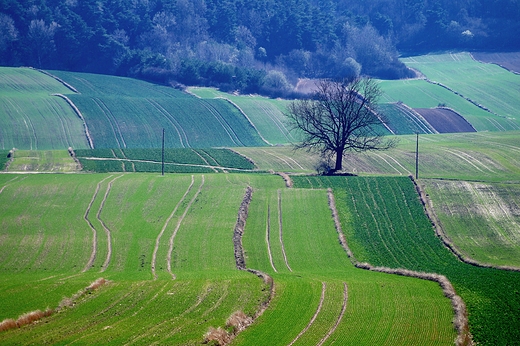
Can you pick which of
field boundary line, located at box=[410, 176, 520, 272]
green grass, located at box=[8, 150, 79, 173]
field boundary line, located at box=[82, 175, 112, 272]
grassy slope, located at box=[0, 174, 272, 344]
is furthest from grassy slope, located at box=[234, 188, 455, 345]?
green grass, located at box=[8, 150, 79, 173]

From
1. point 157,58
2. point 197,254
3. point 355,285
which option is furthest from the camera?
point 157,58

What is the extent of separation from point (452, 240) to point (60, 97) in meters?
62.7

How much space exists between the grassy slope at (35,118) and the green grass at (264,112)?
66.3 feet

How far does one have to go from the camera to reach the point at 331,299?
103ft

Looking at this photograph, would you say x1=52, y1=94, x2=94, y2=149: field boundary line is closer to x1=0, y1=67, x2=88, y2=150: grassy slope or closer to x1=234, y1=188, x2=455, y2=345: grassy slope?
x1=0, y1=67, x2=88, y2=150: grassy slope

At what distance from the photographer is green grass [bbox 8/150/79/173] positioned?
63.8 m

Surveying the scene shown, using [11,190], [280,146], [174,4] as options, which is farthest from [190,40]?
[11,190]

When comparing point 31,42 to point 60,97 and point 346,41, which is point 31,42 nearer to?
point 60,97

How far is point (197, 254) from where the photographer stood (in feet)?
135

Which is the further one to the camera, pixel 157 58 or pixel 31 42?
pixel 31 42

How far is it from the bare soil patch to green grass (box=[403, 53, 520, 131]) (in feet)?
14.5

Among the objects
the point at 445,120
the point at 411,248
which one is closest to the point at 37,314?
the point at 411,248

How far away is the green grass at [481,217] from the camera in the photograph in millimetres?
43125

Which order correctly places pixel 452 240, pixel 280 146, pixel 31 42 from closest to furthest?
pixel 452 240 → pixel 280 146 → pixel 31 42
